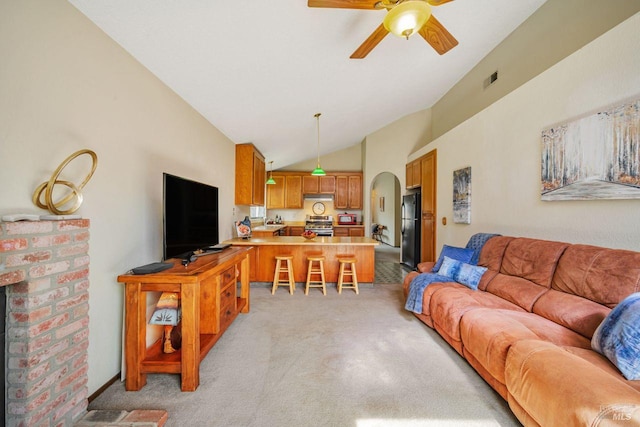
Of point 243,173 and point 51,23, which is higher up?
point 51,23

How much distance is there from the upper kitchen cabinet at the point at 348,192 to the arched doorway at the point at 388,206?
56.9 inches

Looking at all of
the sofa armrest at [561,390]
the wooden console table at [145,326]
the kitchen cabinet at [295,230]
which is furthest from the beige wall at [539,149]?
Result: the kitchen cabinet at [295,230]

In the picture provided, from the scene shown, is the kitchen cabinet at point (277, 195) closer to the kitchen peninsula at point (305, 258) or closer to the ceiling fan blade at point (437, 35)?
the kitchen peninsula at point (305, 258)

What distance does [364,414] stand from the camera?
1.49 metres

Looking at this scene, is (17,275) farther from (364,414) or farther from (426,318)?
(426,318)

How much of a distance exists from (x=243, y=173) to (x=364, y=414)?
378 cm

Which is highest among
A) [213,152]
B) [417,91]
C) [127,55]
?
[417,91]

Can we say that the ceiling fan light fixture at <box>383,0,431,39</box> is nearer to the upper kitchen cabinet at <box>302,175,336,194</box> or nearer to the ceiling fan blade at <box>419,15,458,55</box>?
the ceiling fan blade at <box>419,15,458,55</box>

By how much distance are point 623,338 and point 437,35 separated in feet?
7.19

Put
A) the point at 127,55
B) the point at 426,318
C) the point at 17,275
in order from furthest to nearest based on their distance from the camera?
1. the point at 426,318
2. the point at 127,55
3. the point at 17,275

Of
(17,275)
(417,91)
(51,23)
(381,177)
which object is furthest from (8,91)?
(381,177)

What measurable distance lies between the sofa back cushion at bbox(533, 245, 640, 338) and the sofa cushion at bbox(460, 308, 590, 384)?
90 millimetres

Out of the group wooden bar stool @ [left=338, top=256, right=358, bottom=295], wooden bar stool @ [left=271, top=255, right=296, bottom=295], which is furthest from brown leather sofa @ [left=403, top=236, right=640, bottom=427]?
wooden bar stool @ [left=271, top=255, right=296, bottom=295]

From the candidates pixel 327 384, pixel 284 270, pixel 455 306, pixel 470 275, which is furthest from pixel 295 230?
pixel 327 384
